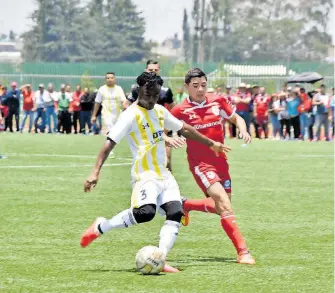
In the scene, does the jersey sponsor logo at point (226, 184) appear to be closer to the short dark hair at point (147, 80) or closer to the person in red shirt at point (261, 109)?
the short dark hair at point (147, 80)

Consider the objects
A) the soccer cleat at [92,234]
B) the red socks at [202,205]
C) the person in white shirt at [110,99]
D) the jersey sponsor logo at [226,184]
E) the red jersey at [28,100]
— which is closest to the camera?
the soccer cleat at [92,234]

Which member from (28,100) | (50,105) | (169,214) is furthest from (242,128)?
(28,100)

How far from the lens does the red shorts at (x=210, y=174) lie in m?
11.6

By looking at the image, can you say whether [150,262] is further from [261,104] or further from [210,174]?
[261,104]

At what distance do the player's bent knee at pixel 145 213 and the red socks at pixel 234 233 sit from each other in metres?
1.12

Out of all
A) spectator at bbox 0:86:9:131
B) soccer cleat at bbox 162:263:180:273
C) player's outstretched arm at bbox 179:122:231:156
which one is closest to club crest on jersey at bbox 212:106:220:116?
player's outstretched arm at bbox 179:122:231:156

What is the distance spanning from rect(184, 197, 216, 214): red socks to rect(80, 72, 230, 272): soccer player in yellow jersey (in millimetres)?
1853

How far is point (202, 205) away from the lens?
493 inches

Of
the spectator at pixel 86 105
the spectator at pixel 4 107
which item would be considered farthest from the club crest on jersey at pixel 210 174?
the spectator at pixel 4 107

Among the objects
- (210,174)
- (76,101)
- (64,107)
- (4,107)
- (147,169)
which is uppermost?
(147,169)

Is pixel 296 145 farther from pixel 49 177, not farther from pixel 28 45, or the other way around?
pixel 28 45

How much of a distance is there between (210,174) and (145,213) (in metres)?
1.53

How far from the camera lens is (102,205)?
16.3 m

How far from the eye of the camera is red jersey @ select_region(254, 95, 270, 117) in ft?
130
